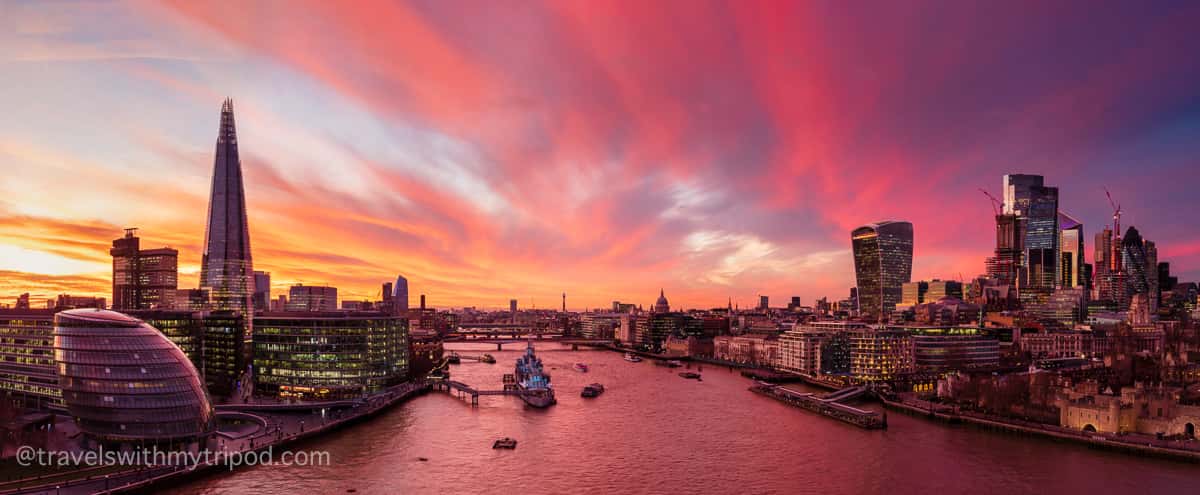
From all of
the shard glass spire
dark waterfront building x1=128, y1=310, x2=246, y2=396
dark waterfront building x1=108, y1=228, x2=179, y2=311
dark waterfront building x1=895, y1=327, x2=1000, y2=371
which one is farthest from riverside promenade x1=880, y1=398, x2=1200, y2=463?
dark waterfront building x1=108, y1=228, x2=179, y2=311

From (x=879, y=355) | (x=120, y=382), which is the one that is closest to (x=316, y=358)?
(x=120, y=382)

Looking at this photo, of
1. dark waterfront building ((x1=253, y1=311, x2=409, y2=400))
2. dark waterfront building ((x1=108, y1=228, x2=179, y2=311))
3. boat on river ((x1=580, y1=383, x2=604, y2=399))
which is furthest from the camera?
dark waterfront building ((x1=108, y1=228, x2=179, y2=311))

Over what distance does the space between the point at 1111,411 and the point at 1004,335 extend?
7871 centimetres

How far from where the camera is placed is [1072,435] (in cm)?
5334

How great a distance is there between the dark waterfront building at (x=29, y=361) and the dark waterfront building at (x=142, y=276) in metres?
101

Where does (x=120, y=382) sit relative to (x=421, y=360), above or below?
above

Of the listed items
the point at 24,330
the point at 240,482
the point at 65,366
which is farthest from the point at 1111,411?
the point at 24,330

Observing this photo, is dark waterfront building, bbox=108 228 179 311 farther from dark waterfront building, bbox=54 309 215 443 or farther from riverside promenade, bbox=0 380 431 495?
dark waterfront building, bbox=54 309 215 443

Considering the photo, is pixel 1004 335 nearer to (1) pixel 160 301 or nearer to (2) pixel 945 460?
(2) pixel 945 460

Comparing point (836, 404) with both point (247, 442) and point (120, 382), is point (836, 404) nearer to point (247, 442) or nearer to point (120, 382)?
point (247, 442)

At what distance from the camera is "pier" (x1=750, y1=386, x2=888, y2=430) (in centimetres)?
6153

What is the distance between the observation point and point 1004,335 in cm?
12375

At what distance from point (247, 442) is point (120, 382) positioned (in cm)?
927

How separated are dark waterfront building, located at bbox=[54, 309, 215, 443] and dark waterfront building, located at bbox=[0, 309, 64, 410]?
18.3 m
